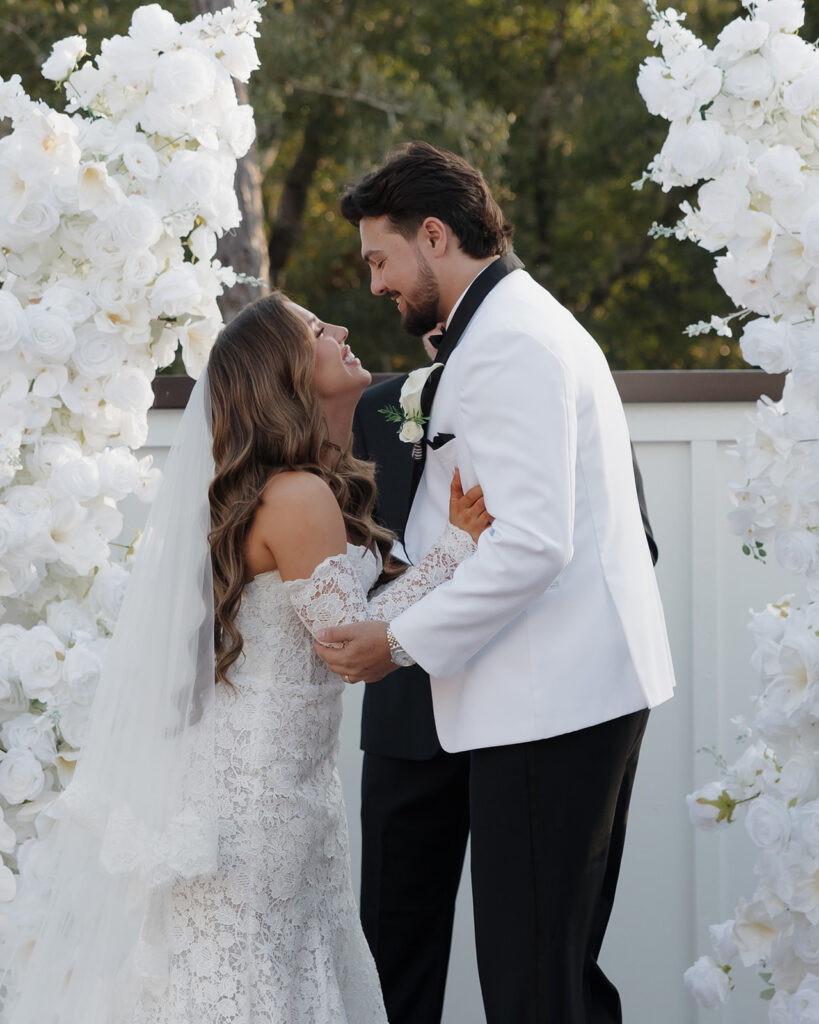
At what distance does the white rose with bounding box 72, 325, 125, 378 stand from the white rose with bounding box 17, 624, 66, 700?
53 centimetres

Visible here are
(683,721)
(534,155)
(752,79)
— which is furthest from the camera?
(534,155)

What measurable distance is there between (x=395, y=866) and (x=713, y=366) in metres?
13.2

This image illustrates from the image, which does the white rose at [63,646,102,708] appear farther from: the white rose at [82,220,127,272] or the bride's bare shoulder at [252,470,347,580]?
the white rose at [82,220,127,272]

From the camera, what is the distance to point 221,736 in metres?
2.37

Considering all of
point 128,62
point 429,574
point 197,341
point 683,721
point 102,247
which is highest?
point 128,62

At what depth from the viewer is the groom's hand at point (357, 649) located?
2271 millimetres

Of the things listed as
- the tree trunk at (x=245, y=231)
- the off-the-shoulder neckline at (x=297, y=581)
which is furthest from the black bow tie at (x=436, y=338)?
the tree trunk at (x=245, y=231)

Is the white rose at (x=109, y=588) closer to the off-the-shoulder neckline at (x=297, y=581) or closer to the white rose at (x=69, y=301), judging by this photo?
the off-the-shoulder neckline at (x=297, y=581)

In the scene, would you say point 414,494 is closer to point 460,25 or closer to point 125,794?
point 125,794

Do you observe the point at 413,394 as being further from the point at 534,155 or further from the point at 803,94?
the point at 534,155

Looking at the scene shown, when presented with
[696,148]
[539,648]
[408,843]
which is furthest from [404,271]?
[408,843]

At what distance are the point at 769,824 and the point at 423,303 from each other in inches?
48.9

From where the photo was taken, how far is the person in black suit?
283 cm

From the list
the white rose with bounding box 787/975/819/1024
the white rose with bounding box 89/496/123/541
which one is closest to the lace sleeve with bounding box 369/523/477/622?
the white rose with bounding box 89/496/123/541
